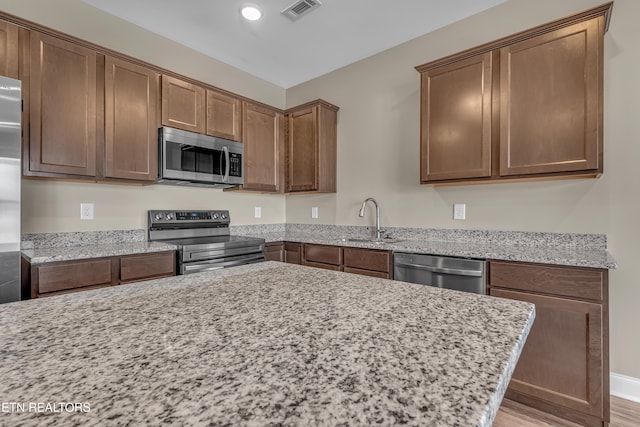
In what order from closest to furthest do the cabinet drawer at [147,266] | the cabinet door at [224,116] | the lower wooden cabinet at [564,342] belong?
the lower wooden cabinet at [564,342]
the cabinet drawer at [147,266]
the cabinet door at [224,116]

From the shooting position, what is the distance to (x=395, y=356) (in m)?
0.51

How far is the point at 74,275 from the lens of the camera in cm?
189

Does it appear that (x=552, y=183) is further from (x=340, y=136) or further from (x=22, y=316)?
(x=22, y=316)

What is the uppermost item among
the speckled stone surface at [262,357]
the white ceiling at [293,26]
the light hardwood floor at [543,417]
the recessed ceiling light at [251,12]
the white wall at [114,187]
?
the white ceiling at [293,26]

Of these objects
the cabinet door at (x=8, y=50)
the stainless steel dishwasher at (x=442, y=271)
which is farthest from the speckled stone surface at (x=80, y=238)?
the stainless steel dishwasher at (x=442, y=271)

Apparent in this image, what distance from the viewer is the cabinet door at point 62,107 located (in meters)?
1.98

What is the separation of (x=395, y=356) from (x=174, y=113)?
2.76 metres

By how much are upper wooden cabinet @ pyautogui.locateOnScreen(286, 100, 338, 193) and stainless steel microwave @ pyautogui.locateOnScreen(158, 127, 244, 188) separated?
63 centimetres

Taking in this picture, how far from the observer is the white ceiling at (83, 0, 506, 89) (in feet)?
7.99

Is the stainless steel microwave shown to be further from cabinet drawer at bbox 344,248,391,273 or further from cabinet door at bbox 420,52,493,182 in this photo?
cabinet door at bbox 420,52,493,182

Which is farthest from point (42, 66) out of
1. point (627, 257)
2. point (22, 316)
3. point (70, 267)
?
point (627, 257)

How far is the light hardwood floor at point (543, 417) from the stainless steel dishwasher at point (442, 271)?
2.25ft

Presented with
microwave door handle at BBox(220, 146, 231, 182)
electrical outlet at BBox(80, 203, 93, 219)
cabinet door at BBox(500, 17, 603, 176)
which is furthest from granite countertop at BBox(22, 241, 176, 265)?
cabinet door at BBox(500, 17, 603, 176)

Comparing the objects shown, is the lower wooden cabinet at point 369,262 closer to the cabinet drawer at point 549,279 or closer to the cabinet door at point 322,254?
the cabinet door at point 322,254
